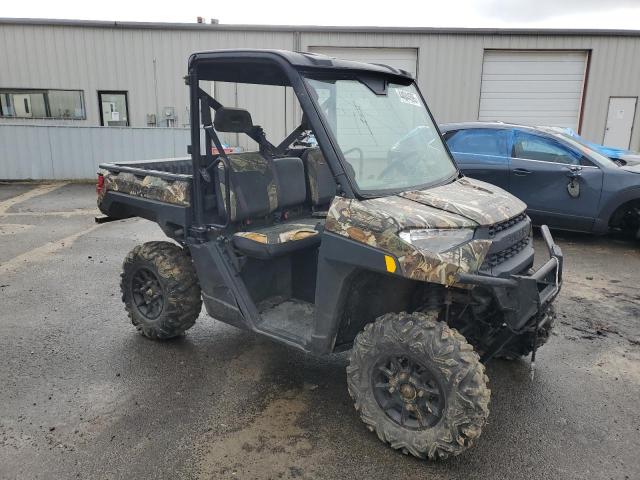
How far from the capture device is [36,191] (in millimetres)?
11938

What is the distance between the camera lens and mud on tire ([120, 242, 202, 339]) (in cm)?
412

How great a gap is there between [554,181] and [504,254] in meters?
4.87

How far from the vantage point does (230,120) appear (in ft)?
11.8

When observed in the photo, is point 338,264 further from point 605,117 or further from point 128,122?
point 605,117

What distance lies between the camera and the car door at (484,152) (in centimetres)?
762

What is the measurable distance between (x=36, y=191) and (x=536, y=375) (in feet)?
38.2

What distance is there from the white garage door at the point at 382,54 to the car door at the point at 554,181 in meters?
8.17

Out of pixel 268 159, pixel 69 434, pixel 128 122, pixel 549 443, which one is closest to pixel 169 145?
pixel 128 122

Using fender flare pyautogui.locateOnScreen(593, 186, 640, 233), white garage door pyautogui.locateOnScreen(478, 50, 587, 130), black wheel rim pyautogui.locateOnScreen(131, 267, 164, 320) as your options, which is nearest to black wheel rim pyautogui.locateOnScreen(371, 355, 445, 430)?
black wheel rim pyautogui.locateOnScreen(131, 267, 164, 320)

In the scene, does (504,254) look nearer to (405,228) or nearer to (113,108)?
(405,228)

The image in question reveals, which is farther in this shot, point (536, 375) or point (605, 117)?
point (605, 117)

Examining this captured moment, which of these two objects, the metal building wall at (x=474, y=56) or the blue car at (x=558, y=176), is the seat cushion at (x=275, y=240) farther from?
the metal building wall at (x=474, y=56)

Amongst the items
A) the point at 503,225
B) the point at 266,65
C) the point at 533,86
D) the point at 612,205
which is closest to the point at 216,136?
the point at 266,65

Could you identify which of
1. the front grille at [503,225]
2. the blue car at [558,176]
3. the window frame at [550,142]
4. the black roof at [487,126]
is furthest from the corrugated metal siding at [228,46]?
the front grille at [503,225]
